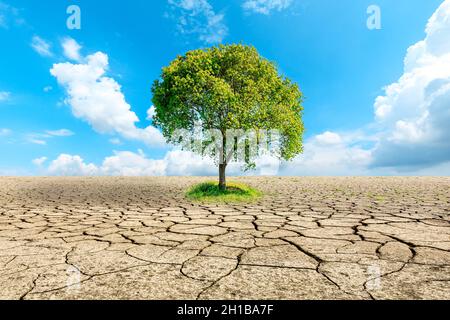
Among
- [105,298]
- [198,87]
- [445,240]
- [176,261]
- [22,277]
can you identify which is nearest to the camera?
[105,298]

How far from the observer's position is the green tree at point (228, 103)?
9414mm

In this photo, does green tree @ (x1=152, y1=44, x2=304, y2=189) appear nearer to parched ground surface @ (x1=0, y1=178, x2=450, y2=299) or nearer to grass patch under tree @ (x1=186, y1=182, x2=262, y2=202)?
grass patch under tree @ (x1=186, y1=182, x2=262, y2=202)

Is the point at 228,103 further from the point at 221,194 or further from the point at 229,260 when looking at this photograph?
the point at 229,260

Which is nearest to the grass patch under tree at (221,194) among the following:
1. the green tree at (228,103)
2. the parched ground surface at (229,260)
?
the green tree at (228,103)

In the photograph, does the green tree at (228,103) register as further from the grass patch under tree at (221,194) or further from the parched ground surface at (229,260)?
the parched ground surface at (229,260)

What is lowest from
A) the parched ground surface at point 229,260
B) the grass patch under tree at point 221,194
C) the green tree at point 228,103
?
the parched ground surface at point 229,260

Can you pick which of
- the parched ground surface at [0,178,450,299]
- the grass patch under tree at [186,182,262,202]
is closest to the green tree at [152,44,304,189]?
the grass patch under tree at [186,182,262,202]

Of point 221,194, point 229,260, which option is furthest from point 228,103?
point 229,260

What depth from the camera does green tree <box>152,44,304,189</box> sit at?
371 inches

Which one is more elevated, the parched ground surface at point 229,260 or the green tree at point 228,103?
the green tree at point 228,103

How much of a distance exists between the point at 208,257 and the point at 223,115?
7.16 metres
